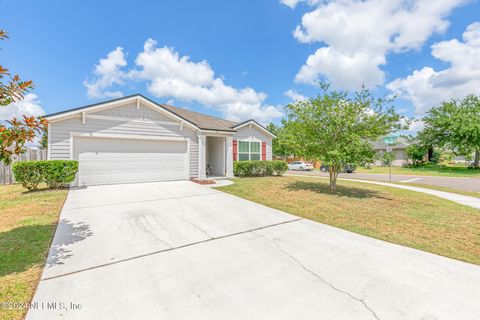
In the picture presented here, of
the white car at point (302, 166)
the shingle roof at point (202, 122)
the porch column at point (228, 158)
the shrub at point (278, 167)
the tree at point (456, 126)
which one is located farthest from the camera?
the white car at point (302, 166)

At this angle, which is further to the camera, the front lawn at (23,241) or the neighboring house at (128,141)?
the neighboring house at (128,141)

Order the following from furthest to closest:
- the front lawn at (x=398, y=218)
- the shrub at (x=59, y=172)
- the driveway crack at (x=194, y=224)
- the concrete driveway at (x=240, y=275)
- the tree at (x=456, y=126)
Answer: the tree at (x=456, y=126)
the shrub at (x=59, y=172)
the driveway crack at (x=194, y=224)
the front lawn at (x=398, y=218)
the concrete driveway at (x=240, y=275)

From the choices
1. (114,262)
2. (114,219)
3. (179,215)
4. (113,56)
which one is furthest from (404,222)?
(113,56)

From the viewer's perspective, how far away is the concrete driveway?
229 centimetres

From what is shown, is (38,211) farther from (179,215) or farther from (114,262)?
(114,262)

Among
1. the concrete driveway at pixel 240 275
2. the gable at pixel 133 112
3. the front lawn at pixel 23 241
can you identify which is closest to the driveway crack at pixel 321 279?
→ the concrete driveway at pixel 240 275

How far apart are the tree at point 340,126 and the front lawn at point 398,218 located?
1763mm

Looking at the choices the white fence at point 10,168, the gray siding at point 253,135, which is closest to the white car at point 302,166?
the gray siding at point 253,135

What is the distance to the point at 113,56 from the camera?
41.8 feet

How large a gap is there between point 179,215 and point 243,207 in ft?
6.47

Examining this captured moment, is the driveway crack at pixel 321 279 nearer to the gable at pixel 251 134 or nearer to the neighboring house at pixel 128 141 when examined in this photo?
the neighboring house at pixel 128 141

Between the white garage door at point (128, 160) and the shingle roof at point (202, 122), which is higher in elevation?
the shingle roof at point (202, 122)

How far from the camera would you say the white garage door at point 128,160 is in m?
9.70

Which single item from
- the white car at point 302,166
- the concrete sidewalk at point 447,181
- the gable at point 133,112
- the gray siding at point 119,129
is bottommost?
the concrete sidewalk at point 447,181
